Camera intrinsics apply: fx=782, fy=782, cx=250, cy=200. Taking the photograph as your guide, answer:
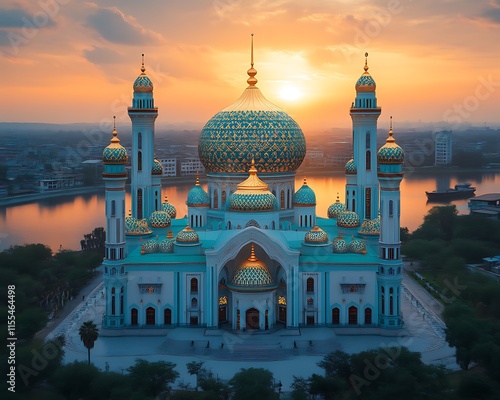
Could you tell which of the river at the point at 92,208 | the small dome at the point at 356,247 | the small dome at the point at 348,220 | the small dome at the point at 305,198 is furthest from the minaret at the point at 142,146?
the river at the point at 92,208

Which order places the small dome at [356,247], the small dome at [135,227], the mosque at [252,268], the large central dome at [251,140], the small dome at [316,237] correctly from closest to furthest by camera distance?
1. the mosque at [252,268]
2. the small dome at [316,237]
3. the small dome at [356,247]
4. the small dome at [135,227]
5. the large central dome at [251,140]

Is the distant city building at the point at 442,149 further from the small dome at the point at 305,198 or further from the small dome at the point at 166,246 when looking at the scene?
the small dome at the point at 166,246

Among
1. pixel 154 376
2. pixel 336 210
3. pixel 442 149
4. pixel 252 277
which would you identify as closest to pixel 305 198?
pixel 336 210

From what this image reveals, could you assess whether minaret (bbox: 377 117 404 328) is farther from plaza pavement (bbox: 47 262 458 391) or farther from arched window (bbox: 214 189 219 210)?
arched window (bbox: 214 189 219 210)

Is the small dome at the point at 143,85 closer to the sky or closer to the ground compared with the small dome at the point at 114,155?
closer to the sky

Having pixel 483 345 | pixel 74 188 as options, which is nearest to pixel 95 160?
pixel 74 188

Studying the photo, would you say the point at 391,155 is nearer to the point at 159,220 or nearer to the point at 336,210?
the point at 336,210

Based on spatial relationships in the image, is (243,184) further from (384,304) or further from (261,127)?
(384,304)

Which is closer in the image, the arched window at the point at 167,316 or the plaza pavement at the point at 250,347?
the plaza pavement at the point at 250,347

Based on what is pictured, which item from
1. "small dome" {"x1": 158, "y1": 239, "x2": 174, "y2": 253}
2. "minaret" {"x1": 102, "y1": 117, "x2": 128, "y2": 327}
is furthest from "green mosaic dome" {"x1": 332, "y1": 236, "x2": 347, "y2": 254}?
"minaret" {"x1": 102, "y1": 117, "x2": 128, "y2": 327}
